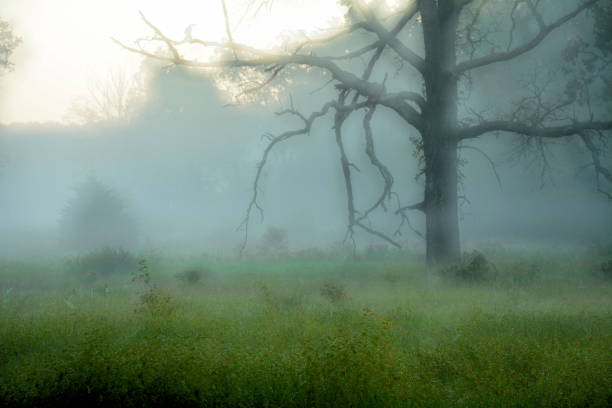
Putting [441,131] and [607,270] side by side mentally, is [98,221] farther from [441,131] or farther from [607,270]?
[607,270]

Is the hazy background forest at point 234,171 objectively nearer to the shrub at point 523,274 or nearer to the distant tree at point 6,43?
the distant tree at point 6,43

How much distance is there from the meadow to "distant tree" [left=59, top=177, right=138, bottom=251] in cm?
1616

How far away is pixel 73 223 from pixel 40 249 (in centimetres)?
243

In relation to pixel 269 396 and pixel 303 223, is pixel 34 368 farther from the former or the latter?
pixel 303 223

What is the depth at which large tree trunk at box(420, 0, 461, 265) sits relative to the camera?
39.9ft

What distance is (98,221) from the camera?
2759 cm

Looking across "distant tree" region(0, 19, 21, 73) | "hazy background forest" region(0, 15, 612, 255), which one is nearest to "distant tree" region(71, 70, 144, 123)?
"hazy background forest" region(0, 15, 612, 255)

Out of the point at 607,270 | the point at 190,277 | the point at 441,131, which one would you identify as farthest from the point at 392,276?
the point at 190,277

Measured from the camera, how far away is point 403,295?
398 inches

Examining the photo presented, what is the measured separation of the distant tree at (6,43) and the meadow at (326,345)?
14.9 meters

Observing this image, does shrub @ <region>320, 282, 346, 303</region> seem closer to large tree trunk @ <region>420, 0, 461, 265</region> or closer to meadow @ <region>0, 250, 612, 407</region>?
meadow @ <region>0, 250, 612, 407</region>

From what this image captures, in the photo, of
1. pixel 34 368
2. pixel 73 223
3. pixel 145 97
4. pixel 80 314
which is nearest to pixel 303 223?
pixel 73 223

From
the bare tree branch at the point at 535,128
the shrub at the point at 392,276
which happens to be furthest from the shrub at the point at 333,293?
the bare tree branch at the point at 535,128

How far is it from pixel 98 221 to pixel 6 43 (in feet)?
36.0
